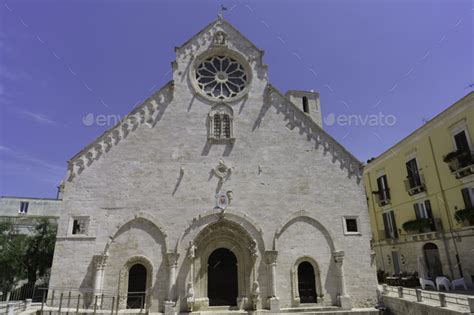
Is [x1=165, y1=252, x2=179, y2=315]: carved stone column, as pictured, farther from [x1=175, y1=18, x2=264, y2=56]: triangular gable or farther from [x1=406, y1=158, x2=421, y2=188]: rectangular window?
[x1=406, y1=158, x2=421, y2=188]: rectangular window

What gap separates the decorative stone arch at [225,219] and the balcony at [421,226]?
13.1 meters

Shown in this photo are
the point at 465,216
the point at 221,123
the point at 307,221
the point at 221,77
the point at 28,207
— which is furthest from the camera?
the point at 28,207

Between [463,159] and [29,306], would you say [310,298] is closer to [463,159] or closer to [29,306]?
[463,159]

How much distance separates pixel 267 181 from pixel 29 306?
13.6 meters

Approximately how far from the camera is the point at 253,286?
50.2 feet

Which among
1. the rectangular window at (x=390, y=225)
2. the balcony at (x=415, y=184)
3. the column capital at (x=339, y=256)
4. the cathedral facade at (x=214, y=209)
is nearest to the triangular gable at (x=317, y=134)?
the cathedral facade at (x=214, y=209)

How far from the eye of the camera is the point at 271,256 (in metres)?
15.9

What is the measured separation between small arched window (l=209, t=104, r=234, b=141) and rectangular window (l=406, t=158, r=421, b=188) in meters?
15.3

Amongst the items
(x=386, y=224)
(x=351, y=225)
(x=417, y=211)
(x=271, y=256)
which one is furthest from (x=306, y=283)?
(x=386, y=224)

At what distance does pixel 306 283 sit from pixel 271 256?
257cm

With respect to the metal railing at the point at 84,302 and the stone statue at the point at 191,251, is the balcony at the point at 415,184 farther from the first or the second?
the metal railing at the point at 84,302

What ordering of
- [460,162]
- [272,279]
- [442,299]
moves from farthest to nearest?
1. [460,162]
2. [272,279]
3. [442,299]

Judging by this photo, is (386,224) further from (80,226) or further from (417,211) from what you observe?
(80,226)

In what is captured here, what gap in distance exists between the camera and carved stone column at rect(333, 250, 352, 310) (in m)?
15.6
